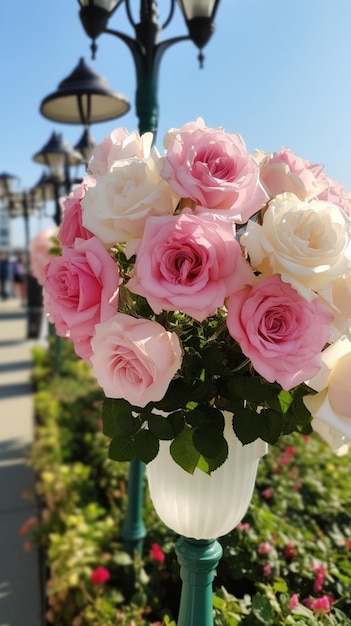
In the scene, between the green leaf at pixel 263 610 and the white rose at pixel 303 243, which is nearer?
the white rose at pixel 303 243

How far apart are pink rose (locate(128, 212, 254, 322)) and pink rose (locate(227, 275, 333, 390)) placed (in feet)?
0.17

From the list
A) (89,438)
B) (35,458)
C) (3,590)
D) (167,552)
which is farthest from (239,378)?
(35,458)

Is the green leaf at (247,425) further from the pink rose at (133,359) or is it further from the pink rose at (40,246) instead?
the pink rose at (40,246)

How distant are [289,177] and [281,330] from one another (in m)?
0.32

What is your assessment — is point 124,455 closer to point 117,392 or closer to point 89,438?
point 117,392

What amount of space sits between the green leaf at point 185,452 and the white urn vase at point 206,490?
0.11 meters

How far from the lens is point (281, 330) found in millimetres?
797

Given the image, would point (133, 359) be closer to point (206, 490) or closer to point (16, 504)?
point (206, 490)

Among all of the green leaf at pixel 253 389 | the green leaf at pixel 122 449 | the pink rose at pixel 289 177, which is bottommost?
the green leaf at pixel 122 449

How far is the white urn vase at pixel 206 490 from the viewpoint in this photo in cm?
113

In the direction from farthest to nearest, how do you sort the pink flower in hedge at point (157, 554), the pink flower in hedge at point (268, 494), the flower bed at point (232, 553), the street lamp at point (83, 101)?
the street lamp at point (83, 101), the pink flower in hedge at point (268, 494), the pink flower in hedge at point (157, 554), the flower bed at point (232, 553)

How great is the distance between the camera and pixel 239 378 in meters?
0.94

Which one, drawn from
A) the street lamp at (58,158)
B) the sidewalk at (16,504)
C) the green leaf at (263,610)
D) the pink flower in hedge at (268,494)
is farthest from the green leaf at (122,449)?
the street lamp at (58,158)

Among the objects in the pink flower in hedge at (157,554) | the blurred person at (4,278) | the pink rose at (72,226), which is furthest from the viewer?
the blurred person at (4,278)
